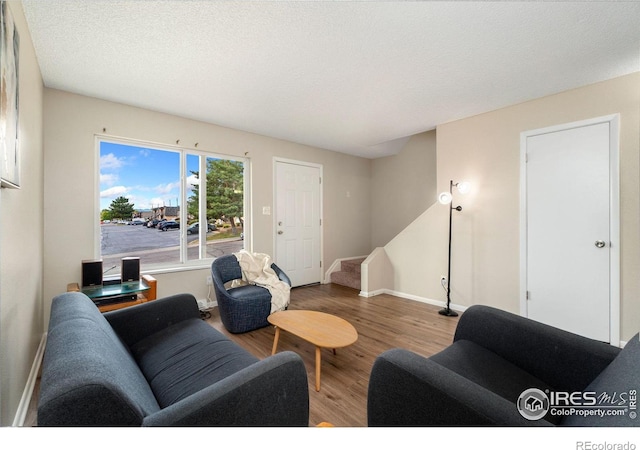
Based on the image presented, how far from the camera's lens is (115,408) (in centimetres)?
73

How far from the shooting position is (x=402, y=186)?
520 cm

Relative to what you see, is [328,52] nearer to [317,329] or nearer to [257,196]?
[317,329]

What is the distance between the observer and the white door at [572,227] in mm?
2436

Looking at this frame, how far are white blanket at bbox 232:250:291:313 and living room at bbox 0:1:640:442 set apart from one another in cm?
71

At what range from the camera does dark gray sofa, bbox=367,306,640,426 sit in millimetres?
816

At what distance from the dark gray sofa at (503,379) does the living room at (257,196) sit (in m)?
1.80

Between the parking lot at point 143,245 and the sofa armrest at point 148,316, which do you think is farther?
the parking lot at point 143,245

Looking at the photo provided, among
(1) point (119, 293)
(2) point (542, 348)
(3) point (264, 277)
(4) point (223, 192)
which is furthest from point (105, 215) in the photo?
(2) point (542, 348)

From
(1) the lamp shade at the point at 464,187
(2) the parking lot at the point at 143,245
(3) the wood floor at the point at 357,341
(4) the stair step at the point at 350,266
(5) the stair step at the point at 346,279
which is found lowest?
(3) the wood floor at the point at 357,341

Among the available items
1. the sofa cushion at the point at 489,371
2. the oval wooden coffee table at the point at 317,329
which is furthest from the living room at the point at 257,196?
the sofa cushion at the point at 489,371

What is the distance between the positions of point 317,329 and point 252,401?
1.18 m

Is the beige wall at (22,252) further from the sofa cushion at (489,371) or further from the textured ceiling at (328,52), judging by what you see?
the sofa cushion at (489,371)
